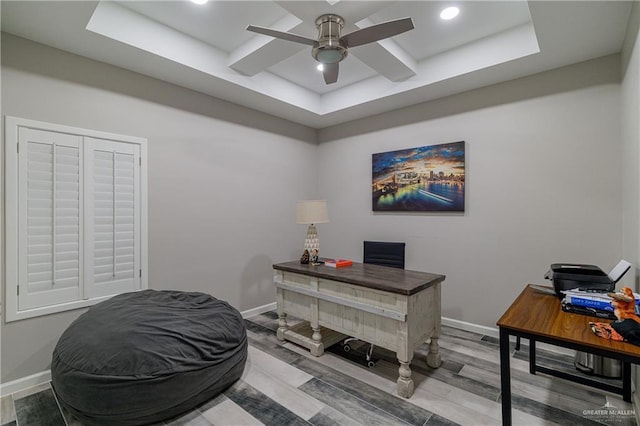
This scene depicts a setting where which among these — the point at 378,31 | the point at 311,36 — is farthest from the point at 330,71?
the point at 378,31

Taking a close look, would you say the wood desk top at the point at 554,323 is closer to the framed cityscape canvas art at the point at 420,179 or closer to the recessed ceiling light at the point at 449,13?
the framed cityscape canvas art at the point at 420,179

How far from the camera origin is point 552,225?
9.47ft

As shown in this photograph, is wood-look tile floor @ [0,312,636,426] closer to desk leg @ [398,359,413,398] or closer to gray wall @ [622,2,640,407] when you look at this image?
desk leg @ [398,359,413,398]

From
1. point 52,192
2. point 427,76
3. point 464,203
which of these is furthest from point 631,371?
point 52,192

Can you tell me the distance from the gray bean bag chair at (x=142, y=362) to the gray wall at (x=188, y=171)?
0.74 meters

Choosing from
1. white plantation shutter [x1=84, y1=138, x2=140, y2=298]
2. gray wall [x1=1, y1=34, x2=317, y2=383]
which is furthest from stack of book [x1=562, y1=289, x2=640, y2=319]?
white plantation shutter [x1=84, y1=138, x2=140, y2=298]

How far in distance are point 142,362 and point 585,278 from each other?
2916 mm

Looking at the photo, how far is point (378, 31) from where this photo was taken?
79.3 inches

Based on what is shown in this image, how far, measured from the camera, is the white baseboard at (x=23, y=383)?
226 centimetres

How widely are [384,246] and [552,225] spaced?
1.65 meters

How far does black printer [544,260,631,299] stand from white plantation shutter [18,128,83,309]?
3.75 m

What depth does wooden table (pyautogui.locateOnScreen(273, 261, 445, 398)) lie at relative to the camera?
2.21 m

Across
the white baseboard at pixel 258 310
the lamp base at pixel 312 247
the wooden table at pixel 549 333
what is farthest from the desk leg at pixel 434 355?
the white baseboard at pixel 258 310

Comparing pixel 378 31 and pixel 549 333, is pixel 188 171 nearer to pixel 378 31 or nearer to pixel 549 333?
pixel 378 31
